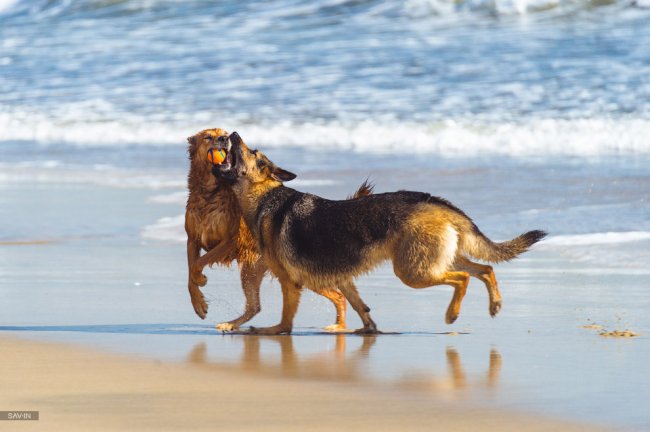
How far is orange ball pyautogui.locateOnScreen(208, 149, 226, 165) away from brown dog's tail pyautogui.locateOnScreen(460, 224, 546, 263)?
4.30ft

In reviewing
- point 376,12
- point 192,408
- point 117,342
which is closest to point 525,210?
point 117,342

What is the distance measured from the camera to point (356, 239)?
257 inches

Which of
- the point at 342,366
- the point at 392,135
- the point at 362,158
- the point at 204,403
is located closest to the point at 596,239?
the point at 342,366

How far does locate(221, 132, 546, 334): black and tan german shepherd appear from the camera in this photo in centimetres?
645

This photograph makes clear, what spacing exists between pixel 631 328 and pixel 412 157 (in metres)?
9.20

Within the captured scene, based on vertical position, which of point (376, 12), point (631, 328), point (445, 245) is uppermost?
point (376, 12)

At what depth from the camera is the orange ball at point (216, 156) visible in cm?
695

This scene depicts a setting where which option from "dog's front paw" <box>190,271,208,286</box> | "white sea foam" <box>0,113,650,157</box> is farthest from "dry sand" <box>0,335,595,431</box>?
"white sea foam" <box>0,113,650,157</box>

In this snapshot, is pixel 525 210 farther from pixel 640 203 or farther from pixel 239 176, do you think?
pixel 239 176

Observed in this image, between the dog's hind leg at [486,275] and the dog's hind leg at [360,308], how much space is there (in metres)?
0.51

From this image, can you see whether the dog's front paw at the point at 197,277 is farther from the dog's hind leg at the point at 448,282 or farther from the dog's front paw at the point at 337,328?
the dog's hind leg at the point at 448,282

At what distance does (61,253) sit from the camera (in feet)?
30.3

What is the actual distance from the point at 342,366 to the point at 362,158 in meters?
10.0

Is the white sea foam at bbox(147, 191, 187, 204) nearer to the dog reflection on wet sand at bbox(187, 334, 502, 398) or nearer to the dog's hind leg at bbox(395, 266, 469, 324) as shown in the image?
the dog's hind leg at bbox(395, 266, 469, 324)
